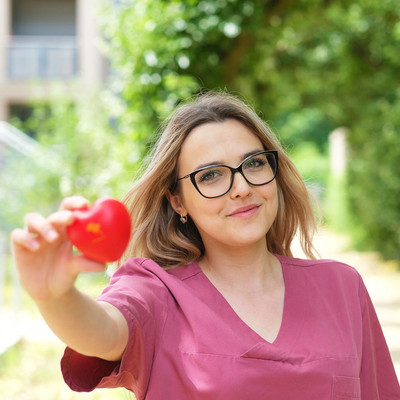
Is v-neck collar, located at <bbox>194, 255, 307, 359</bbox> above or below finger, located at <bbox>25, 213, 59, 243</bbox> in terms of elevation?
below

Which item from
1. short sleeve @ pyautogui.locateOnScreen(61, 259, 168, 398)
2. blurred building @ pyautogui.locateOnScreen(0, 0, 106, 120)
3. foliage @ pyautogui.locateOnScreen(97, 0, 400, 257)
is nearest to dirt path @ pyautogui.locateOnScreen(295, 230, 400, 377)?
foliage @ pyautogui.locateOnScreen(97, 0, 400, 257)

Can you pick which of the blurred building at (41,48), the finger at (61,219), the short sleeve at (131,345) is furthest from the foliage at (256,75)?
the blurred building at (41,48)

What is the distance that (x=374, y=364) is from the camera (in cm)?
194

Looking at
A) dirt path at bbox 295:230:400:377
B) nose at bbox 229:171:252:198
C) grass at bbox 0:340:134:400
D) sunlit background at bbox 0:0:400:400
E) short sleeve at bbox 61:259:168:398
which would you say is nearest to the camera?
short sleeve at bbox 61:259:168:398

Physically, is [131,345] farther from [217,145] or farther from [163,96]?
[163,96]

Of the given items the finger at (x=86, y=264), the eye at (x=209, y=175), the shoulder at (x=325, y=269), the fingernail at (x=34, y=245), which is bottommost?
the shoulder at (x=325, y=269)

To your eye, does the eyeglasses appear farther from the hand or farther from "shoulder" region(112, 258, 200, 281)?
the hand

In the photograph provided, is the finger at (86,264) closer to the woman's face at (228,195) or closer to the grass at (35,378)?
the woman's face at (228,195)

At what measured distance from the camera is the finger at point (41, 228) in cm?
121

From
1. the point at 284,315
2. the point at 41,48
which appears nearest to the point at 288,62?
the point at 41,48

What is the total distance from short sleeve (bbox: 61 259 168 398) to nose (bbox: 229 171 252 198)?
0.32 metres

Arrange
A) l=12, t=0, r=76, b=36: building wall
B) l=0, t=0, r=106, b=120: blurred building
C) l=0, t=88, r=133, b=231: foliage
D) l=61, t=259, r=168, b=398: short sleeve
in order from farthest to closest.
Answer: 1. l=12, t=0, r=76, b=36: building wall
2. l=0, t=0, r=106, b=120: blurred building
3. l=0, t=88, r=133, b=231: foliage
4. l=61, t=259, r=168, b=398: short sleeve

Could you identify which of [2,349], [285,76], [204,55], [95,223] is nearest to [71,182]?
[204,55]

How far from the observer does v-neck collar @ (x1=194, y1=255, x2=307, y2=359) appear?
1.72 meters
